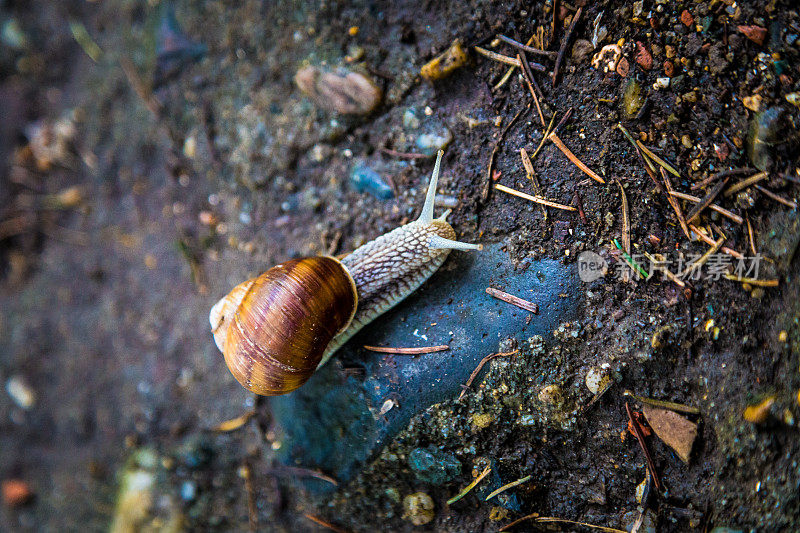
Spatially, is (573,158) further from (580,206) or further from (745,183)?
(745,183)

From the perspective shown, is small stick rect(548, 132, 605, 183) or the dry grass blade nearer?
the dry grass blade

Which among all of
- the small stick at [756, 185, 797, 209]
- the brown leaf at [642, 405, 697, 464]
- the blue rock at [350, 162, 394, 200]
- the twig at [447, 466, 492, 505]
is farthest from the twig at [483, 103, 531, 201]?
the twig at [447, 466, 492, 505]

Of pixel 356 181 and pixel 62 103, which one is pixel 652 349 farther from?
pixel 62 103

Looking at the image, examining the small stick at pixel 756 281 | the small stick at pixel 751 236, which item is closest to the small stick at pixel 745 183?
the small stick at pixel 751 236

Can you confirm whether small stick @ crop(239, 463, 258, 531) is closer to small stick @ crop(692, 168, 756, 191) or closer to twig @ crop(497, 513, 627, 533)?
twig @ crop(497, 513, 627, 533)

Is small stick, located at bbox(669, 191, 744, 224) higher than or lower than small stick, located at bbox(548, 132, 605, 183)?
lower

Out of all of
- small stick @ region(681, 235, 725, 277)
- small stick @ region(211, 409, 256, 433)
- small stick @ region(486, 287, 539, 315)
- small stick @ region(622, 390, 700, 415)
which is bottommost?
small stick @ region(211, 409, 256, 433)

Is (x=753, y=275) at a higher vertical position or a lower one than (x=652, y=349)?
higher

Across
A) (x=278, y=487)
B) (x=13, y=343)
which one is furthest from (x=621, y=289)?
(x=13, y=343)
